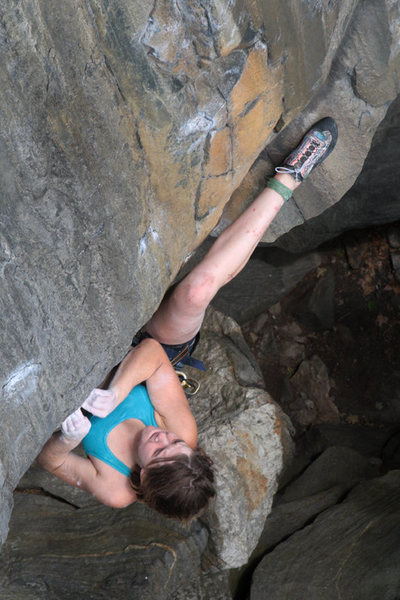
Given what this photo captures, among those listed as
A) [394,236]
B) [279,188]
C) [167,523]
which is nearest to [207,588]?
[167,523]

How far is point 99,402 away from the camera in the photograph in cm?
243

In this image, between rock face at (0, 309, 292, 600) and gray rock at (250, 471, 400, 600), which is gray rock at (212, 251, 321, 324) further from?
gray rock at (250, 471, 400, 600)

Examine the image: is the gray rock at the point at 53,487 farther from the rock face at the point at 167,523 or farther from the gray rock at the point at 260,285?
the gray rock at the point at 260,285

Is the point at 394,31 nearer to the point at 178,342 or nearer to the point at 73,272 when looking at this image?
the point at 178,342

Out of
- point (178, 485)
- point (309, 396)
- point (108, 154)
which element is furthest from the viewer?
point (309, 396)

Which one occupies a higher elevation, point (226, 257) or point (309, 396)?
point (226, 257)

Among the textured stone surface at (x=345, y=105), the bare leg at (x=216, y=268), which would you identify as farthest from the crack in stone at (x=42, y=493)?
the textured stone surface at (x=345, y=105)

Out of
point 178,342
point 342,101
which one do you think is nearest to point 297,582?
point 178,342

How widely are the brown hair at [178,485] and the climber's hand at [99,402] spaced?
32 cm

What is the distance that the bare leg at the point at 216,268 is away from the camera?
268 cm

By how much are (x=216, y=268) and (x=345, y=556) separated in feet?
6.13

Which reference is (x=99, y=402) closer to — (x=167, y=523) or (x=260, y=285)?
(x=167, y=523)

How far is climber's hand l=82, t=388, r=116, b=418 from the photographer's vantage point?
2.42m

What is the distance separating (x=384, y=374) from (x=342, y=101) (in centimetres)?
284
